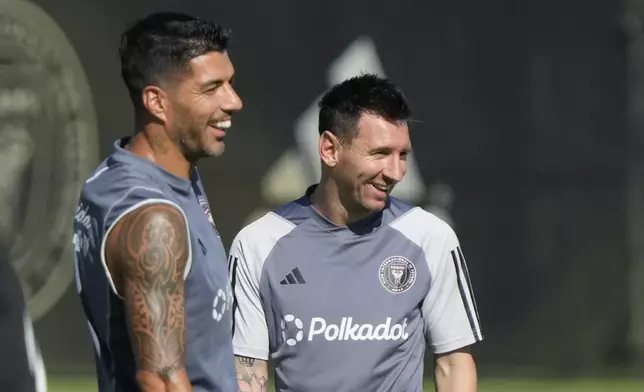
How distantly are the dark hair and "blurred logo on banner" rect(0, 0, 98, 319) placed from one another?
13.1 feet

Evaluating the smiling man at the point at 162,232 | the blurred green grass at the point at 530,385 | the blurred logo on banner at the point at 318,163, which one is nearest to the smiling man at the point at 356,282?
the smiling man at the point at 162,232

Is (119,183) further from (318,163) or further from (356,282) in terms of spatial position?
(318,163)

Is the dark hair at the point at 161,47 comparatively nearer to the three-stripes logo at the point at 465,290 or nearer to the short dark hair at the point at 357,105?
the short dark hair at the point at 357,105

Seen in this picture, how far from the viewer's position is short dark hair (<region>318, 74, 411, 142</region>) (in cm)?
416

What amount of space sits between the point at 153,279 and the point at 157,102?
1.55 feet

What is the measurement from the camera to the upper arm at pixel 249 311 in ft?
13.2

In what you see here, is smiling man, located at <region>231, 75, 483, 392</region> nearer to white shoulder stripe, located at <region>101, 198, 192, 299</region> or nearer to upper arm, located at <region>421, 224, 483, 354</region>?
upper arm, located at <region>421, 224, 483, 354</region>

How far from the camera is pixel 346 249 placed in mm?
4129

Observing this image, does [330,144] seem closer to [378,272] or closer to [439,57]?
[378,272]

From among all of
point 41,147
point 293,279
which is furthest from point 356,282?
point 41,147

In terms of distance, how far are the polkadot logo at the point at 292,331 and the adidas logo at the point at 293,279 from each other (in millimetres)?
99

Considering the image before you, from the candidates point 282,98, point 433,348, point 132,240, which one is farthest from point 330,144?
point 282,98

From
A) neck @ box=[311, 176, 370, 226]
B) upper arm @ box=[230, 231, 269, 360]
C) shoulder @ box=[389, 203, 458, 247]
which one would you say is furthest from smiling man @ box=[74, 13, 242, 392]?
shoulder @ box=[389, 203, 458, 247]

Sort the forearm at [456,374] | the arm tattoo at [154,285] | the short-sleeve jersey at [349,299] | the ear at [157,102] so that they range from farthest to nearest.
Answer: the forearm at [456,374] → the short-sleeve jersey at [349,299] → the ear at [157,102] → the arm tattoo at [154,285]
